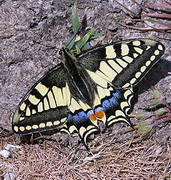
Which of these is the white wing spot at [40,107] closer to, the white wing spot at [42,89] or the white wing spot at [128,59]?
the white wing spot at [42,89]

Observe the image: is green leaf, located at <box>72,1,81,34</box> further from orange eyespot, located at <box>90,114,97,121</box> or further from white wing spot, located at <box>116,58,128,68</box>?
orange eyespot, located at <box>90,114,97,121</box>

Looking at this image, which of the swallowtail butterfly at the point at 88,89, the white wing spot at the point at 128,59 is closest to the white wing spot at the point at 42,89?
the swallowtail butterfly at the point at 88,89

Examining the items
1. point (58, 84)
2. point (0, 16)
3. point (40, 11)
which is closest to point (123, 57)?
point (58, 84)

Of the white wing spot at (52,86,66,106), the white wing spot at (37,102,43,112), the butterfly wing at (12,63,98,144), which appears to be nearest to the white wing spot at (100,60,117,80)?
the butterfly wing at (12,63,98,144)

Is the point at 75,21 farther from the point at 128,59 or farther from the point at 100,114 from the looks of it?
the point at 100,114

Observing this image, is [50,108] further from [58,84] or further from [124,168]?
[124,168]
